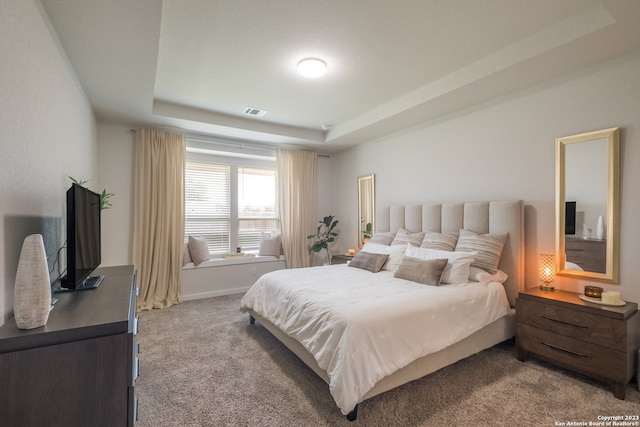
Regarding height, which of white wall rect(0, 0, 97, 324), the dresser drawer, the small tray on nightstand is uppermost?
white wall rect(0, 0, 97, 324)

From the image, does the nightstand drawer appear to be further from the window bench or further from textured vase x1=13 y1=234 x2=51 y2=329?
the window bench

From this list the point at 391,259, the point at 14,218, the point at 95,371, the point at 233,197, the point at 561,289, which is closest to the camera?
the point at 95,371

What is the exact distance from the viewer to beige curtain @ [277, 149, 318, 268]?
507 cm

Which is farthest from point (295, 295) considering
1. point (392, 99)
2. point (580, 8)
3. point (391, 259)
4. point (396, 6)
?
point (580, 8)

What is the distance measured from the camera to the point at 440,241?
3.27 metres

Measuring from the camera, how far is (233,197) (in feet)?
16.4

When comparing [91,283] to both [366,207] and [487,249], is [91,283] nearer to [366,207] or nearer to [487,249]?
[487,249]

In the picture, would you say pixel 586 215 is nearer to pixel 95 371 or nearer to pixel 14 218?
pixel 95 371

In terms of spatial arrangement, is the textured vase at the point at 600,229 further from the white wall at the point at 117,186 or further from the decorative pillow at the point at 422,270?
the white wall at the point at 117,186

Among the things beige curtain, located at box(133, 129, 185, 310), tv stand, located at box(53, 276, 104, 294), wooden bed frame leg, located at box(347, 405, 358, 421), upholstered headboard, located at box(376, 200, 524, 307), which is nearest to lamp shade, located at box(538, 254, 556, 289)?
upholstered headboard, located at box(376, 200, 524, 307)

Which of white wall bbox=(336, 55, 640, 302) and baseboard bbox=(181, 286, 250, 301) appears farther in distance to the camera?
baseboard bbox=(181, 286, 250, 301)

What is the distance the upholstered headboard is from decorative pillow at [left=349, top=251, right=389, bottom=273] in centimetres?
75

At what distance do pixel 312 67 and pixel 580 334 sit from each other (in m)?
3.03

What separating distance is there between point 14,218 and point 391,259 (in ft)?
10.2
